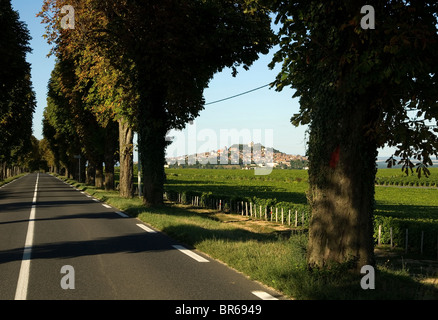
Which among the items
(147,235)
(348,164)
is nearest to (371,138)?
(348,164)

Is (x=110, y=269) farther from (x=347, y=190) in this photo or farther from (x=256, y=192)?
(x=256, y=192)

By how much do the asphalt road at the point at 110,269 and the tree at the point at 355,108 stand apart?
161cm

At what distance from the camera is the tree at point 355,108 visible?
5668 mm

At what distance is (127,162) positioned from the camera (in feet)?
83.5

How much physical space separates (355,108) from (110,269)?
4.85 meters

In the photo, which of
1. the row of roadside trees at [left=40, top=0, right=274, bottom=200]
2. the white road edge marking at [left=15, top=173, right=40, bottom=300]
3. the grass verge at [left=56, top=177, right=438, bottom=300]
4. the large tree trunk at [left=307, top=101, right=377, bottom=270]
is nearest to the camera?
the grass verge at [left=56, top=177, right=438, bottom=300]

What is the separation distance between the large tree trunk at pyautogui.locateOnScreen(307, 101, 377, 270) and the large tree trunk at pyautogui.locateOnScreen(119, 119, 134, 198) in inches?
782

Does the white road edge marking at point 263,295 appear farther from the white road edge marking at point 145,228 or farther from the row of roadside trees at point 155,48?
the row of roadside trees at point 155,48

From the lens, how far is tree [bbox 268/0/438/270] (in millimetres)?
5668

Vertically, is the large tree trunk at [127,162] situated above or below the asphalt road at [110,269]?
above
